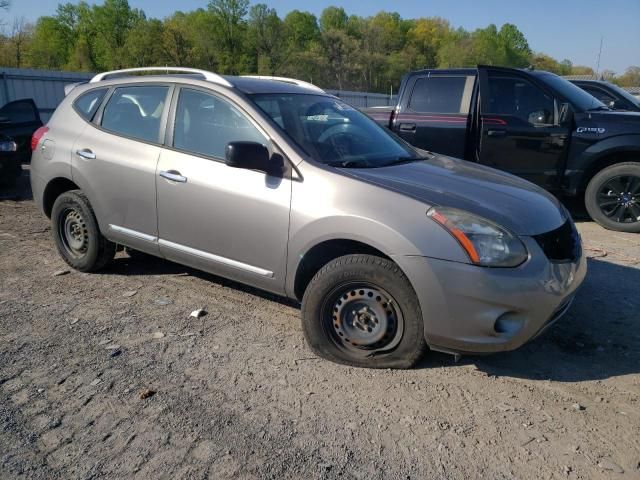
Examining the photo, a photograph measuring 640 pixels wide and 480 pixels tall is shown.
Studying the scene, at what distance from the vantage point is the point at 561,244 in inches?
130

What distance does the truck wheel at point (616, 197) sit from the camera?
21.8 ft

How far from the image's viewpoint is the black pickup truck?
265 inches

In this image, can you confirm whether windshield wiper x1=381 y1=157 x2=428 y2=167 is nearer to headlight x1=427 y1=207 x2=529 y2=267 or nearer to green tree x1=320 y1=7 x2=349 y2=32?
headlight x1=427 y1=207 x2=529 y2=267

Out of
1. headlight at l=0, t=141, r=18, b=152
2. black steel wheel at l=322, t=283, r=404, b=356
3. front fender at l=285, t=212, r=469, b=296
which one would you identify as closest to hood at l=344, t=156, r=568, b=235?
front fender at l=285, t=212, r=469, b=296

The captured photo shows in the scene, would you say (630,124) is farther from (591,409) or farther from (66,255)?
(66,255)

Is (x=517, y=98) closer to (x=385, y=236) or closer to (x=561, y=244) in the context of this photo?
(x=561, y=244)

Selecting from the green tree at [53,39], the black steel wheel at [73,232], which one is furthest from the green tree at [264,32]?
the black steel wheel at [73,232]

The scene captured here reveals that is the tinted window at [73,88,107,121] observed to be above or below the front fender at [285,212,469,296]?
above

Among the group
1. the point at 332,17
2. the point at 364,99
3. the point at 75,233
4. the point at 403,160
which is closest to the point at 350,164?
the point at 403,160

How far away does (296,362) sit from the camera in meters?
3.42

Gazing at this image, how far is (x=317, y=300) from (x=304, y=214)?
21.3 inches

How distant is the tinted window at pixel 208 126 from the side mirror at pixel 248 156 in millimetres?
201

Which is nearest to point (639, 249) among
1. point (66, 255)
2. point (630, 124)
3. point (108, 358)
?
point (630, 124)

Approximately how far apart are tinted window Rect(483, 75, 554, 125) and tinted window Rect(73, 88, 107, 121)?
16.0ft
